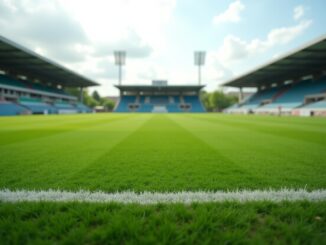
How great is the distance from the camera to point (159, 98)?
61.3 metres

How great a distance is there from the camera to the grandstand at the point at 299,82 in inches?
938

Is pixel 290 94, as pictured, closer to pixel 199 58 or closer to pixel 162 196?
pixel 199 58

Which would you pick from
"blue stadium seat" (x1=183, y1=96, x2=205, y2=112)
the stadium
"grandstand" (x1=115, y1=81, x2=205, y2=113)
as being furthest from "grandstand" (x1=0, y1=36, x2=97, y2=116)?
"blue stadium seat" (x1=183, y1=96, x2=205, y2=112)

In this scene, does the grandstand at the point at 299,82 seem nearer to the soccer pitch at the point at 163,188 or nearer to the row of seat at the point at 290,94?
the row of seat at the point at 290,94

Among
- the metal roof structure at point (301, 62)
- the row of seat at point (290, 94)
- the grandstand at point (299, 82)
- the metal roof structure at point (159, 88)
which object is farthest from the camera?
the metal roof structure at point (159, 88)

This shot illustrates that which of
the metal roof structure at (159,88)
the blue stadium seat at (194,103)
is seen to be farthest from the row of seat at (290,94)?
the metal roof structure at (159,88)

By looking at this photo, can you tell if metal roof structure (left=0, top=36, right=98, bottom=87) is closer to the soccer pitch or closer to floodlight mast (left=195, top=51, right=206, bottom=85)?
the soccer pitch

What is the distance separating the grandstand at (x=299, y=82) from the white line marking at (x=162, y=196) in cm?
2540

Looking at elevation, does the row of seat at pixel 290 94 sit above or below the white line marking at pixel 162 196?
above

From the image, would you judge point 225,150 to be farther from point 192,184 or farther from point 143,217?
point 143,217

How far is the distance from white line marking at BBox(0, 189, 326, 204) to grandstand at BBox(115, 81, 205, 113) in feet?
178

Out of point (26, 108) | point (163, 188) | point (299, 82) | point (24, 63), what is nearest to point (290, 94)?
point (299, 82)

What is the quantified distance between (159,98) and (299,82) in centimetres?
3927

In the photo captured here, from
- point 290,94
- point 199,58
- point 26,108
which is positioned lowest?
point 26,108
